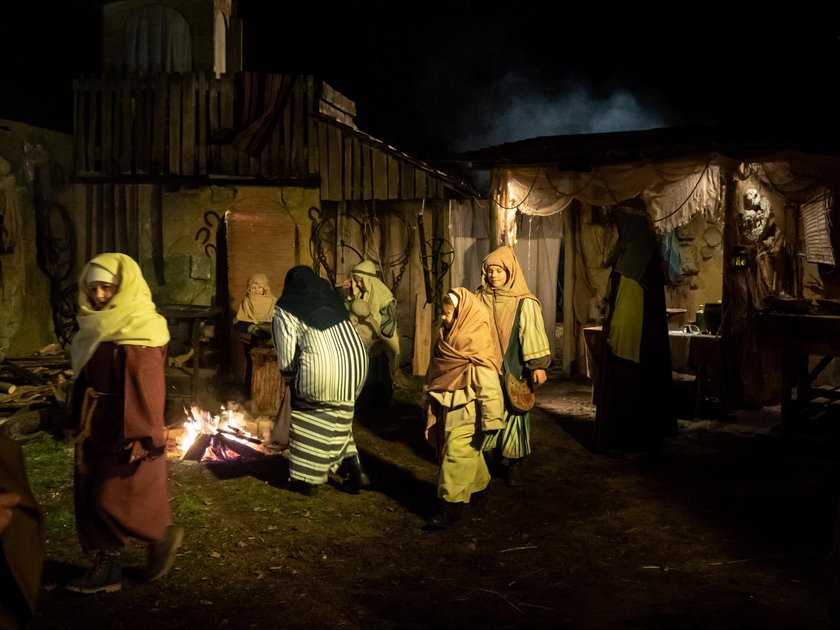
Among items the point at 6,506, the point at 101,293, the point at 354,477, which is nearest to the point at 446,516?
the point at 354,477

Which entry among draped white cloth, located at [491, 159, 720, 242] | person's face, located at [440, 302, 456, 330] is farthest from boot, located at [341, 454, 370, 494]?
draped white cloth, located at [491, 159, 720, 242]

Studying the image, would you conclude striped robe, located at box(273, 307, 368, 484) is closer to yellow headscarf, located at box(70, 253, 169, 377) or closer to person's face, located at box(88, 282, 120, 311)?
yellow headscarf, located at box(70, 253, 169, 377)

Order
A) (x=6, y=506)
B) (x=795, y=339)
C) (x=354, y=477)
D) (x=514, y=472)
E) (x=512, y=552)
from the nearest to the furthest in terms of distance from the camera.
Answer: (x=6, y=506) < (x=512, y=552) < (x=354, y=477) < (x=514, y=472) < (x=795, y=339)

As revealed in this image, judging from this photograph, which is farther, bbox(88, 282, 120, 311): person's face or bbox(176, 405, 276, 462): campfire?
bbox(176, 405, 276, 462): campfire

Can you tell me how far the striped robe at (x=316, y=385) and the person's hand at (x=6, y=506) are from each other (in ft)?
15.3

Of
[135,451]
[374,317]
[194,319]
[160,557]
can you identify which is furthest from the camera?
[374,317]

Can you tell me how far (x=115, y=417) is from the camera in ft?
15.6

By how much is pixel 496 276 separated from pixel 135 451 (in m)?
3.67

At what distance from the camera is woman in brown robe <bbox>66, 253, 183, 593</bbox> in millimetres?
4742

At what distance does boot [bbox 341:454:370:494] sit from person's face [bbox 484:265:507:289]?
208 centimetres

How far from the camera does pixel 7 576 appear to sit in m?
2.24

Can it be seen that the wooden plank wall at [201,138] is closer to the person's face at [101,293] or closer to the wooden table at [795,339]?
the wooden table at [795,339]

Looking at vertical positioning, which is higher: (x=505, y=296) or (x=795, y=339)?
(x=505, y=296)

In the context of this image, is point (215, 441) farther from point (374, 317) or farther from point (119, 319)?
point (119, 319)
